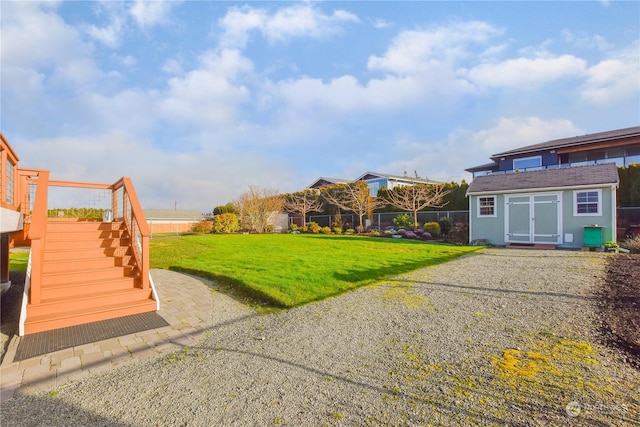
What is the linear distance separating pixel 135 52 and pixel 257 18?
175 inches

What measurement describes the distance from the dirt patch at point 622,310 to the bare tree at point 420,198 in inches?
529

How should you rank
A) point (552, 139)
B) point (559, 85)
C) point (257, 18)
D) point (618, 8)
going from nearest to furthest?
1. point (618, 8)
2. point (257, 18)
3. point (559, 85)
4. point (552, 139)

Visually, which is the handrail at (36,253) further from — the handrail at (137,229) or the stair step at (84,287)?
the handrail at (137,229)

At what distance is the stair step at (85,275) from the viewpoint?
502cm

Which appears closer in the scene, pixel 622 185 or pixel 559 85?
pixel 559 85

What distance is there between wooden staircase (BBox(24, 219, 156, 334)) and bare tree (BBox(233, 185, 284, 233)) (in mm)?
16304

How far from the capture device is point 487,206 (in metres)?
14.9

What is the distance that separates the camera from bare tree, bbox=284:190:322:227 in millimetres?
26406

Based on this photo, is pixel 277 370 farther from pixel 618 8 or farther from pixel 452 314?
pixel 618 8

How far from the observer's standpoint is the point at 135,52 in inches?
397

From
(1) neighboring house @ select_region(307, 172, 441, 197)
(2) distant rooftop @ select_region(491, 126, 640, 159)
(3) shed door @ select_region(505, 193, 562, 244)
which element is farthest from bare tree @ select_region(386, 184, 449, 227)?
(1) neighboring house @ select_region(307, 172, 441, 197)

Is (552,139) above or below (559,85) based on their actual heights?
above

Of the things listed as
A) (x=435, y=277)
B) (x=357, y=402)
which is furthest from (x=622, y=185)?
(x=357, y=402)

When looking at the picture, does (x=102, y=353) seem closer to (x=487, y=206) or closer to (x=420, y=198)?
(x=487, y=206)
